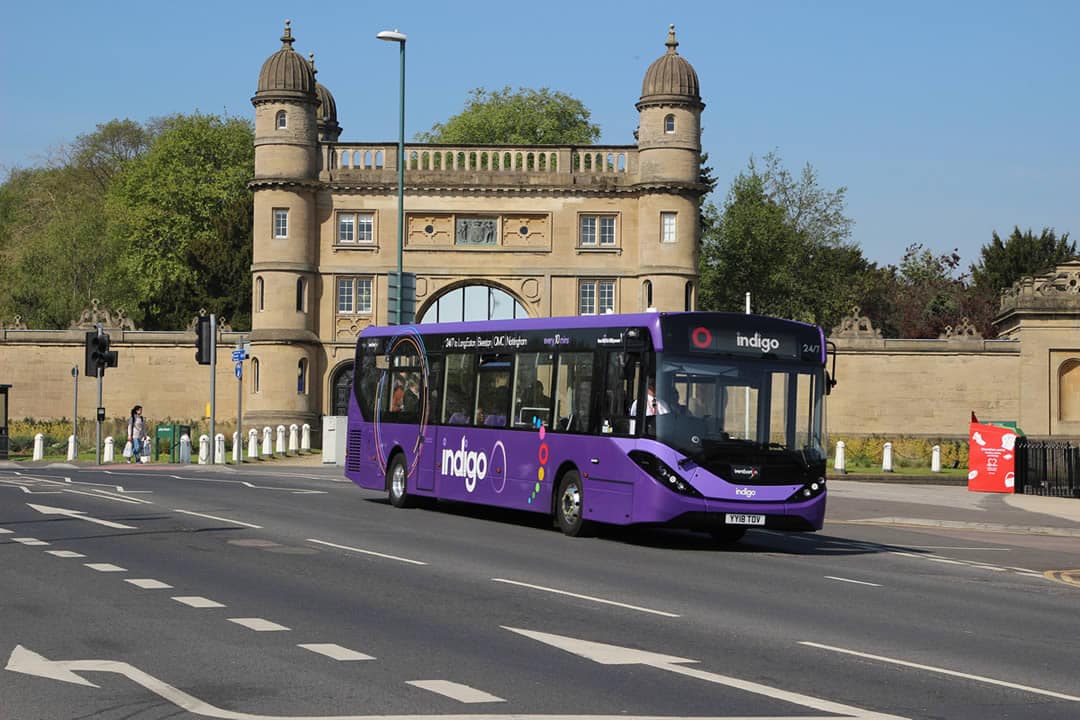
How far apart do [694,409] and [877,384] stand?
149 feet

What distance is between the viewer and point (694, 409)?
20406mm

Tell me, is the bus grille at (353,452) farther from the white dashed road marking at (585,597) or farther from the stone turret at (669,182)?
the stone turret at (669,182)

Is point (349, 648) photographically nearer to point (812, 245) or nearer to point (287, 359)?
point (287, 359)

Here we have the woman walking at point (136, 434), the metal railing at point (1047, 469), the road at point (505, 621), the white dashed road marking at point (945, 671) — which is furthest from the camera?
the woman walking at point (136, 434)

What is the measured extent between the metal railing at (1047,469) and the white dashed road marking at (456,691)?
29.9 m

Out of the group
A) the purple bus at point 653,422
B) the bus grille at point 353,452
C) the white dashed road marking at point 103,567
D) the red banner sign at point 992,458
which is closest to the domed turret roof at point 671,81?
the red banner sign at point 992,458

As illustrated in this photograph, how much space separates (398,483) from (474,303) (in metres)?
38.2

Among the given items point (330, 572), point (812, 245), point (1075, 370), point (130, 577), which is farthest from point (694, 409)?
point (812, 245)

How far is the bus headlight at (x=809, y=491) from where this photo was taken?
67.5ft

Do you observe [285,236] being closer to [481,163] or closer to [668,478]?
[481,163]

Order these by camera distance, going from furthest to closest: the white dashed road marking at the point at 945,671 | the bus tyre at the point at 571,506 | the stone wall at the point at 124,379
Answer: the stone wall at the point at 124,379, the bus tyre at the point at 571,506, the white dashed road marking at the point at 945,671

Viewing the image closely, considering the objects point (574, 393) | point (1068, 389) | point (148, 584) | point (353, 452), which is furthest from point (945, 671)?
point (1068, 389)

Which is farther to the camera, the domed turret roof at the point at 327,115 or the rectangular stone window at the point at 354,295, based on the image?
the domed turret roof at the point at 327,115

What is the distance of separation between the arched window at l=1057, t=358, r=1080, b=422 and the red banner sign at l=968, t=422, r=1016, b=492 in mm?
21807
